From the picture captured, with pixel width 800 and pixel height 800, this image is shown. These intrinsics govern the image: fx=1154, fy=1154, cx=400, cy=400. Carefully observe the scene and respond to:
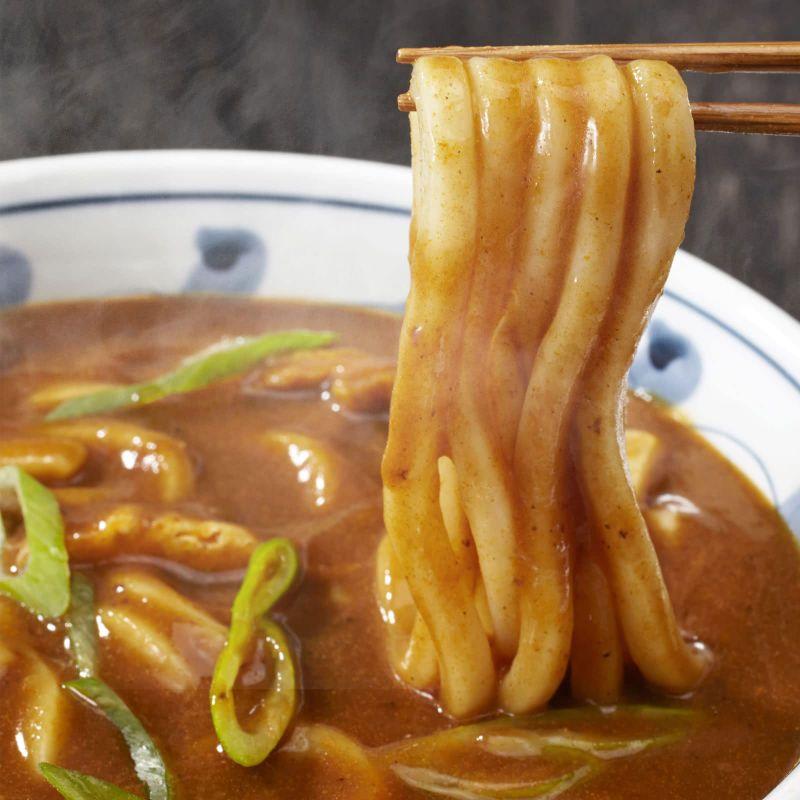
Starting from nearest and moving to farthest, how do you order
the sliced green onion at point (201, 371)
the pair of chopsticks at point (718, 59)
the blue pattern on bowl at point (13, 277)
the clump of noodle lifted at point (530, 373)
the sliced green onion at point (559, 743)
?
the clump of noodle lifted at point (530, 373) < the pair of chopsticks at point (718, 59) < the sliced green onion at point (559, 743) < the sliced green onion at point (201, 371) < the blue pattern on bowl at point (13, 277)

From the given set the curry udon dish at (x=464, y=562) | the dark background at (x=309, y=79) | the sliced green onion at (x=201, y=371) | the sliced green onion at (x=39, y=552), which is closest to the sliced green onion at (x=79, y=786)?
the curry udon dish at (x=464, y=562)

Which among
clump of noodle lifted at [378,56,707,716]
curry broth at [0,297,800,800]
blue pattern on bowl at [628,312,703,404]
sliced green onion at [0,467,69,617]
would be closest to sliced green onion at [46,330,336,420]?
curry broth at [0,297,800,800]

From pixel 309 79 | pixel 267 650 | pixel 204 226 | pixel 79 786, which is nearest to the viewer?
pixel 79 786

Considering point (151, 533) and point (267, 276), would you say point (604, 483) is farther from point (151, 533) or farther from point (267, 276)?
point (267, 276)

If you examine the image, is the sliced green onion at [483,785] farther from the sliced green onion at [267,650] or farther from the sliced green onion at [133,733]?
the sliced green onion at [133,733]

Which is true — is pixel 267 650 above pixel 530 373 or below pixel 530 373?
below

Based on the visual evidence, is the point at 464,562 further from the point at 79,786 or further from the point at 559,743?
the point at 79,786

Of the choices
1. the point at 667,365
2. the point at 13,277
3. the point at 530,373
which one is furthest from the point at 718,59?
the point at 13,277
